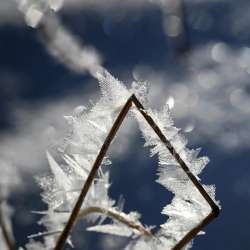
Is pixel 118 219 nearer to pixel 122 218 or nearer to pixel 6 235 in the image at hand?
pixel 122 218

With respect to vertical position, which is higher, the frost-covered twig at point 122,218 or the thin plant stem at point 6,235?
the thin plant stem at point 6,235

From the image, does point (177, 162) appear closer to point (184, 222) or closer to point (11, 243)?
point (184, 222)

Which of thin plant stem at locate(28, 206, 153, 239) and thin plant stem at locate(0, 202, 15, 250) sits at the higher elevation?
thin plant stem at locate(0, 202, 15, 250)

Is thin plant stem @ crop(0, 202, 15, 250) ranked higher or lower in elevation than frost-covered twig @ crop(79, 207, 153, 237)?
higher

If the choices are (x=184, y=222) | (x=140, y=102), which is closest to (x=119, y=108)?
(x=140, y=102)

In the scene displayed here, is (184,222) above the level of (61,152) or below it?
below
